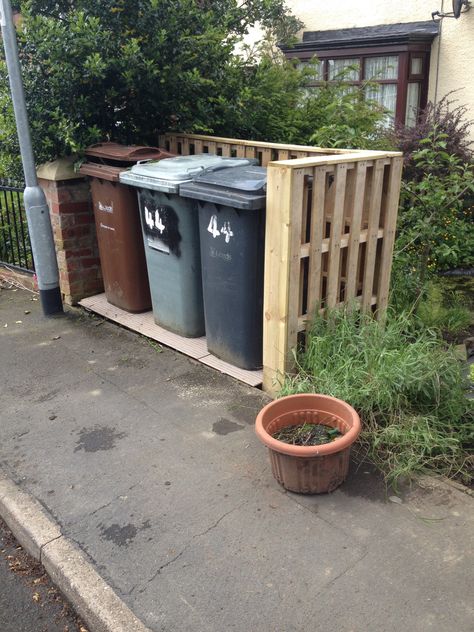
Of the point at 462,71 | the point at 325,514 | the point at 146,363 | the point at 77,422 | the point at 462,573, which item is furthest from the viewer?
the point at 462,71

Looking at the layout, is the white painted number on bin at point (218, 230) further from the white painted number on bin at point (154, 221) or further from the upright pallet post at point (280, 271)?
the white painted number on bin at point (154, 221)

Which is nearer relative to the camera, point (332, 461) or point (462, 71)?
point (332, 461)

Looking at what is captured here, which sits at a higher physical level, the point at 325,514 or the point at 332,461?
the point at 332,461

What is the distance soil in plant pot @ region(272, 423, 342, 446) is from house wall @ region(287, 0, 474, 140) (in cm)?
757

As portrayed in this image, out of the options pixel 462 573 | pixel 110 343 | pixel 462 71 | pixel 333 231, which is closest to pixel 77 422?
pixel 110 343

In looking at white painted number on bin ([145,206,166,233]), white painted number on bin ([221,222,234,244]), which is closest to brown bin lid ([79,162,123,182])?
white painted number on bin ([145,206,166,233])

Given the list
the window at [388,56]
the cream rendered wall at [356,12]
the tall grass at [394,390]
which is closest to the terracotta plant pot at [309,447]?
the tall grass at [394,390]

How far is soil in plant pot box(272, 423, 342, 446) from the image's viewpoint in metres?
3.26

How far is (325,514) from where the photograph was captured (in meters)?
3.02

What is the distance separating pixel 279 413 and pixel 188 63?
3942mm

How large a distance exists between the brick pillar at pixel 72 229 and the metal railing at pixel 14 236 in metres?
0.98

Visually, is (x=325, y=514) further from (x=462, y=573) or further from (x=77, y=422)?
(x=77, y=422)

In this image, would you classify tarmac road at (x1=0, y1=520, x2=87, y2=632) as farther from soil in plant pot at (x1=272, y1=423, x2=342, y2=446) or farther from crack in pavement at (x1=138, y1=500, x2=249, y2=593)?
soil in plant pot at (x1=272, y1=423, x2=342, y2=446)

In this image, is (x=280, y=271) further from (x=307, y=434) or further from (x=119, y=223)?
→ (x=119, y=223)
